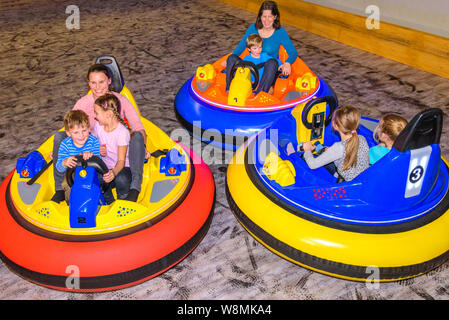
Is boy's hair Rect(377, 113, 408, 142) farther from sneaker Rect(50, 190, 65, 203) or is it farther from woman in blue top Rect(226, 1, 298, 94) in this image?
sneaker Rect(50, 190, 65, 203)

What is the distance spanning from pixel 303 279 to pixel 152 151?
3.59ft

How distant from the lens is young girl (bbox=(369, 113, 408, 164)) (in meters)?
2.01

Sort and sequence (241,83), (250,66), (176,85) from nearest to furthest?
1. (241,83)
2. (250,66)
3. (176,85)

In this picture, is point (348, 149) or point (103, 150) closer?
point (348, 149)

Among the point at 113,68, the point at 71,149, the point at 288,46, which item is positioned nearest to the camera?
the point at 71,149

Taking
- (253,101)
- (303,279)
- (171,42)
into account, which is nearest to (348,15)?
(171,42)

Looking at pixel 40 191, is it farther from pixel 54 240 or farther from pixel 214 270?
pixel 214 270

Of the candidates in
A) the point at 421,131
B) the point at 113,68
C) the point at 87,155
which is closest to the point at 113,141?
the point at 87,155

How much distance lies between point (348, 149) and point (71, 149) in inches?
50.9

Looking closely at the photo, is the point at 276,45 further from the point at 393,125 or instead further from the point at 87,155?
the point at 87,155

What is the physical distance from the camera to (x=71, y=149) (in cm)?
213

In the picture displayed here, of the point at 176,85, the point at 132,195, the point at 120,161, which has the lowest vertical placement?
the point at 176,85

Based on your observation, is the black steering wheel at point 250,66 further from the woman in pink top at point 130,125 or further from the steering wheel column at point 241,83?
the woman in pink top at point 130,125

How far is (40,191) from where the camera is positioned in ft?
7.16
